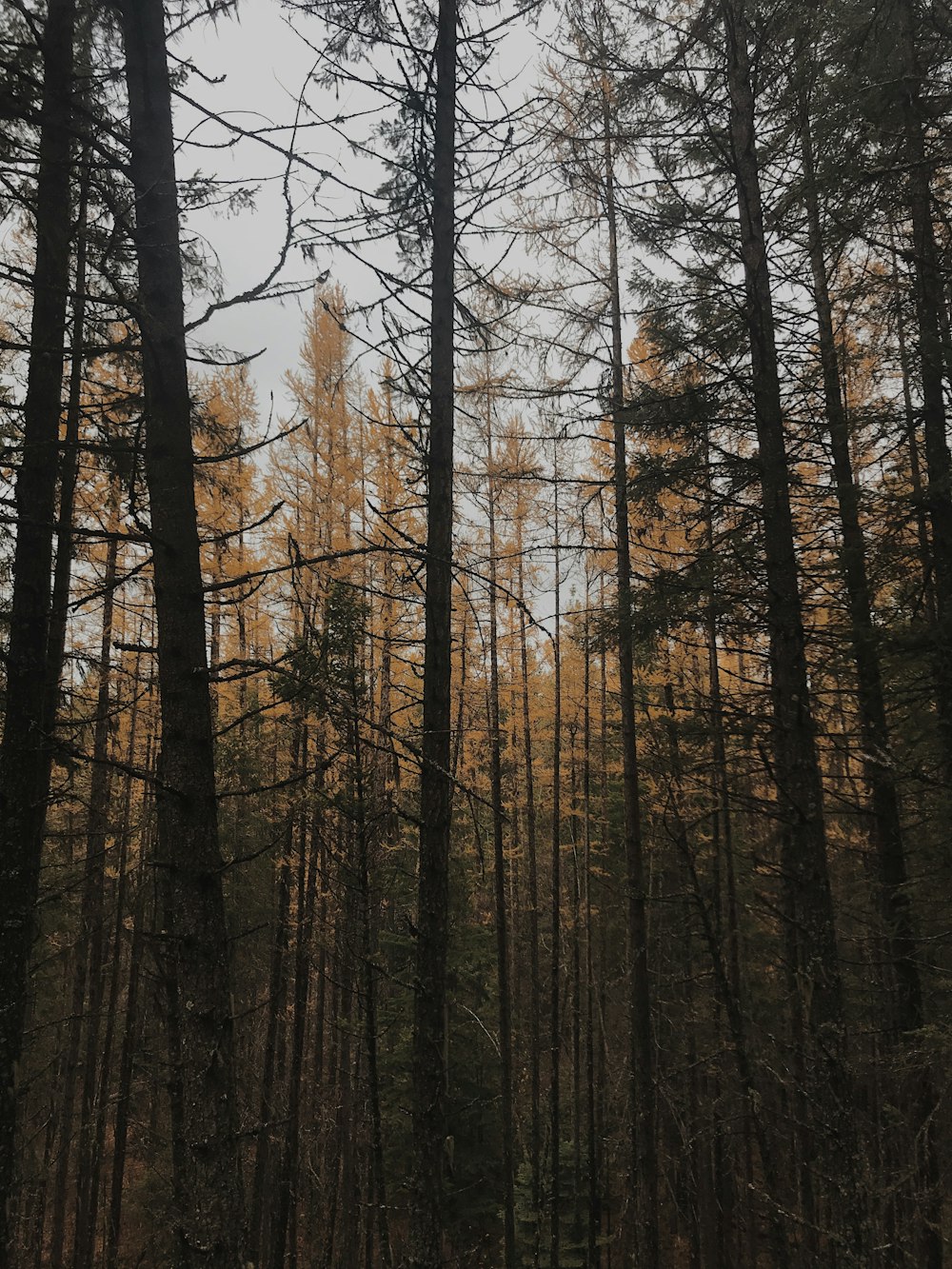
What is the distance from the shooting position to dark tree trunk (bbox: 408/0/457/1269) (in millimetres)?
3668

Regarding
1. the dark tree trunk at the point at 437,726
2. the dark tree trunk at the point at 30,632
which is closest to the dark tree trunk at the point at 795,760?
the dark tree trunk at the point at 437,726

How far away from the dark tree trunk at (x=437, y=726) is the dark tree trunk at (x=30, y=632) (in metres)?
2.20

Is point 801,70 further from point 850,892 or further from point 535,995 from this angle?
point 535,995

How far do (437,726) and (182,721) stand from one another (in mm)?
1806

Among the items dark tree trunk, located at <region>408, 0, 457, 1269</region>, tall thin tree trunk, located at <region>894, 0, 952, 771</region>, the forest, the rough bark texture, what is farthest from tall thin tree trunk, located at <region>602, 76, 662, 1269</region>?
the rough bark texture

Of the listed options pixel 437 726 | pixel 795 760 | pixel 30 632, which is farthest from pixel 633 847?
pixel 30 632

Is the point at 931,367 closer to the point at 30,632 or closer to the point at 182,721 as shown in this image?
the point at 182,721

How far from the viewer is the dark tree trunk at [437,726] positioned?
3.67 metres

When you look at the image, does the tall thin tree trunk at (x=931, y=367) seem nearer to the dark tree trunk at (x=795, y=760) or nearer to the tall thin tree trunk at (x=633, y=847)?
the dark tree trunk at (x=795, y=760)

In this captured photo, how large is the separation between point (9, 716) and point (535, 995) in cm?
1101

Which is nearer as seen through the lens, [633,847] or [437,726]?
[437,726]

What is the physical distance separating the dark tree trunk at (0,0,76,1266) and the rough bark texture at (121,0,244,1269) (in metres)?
1.15

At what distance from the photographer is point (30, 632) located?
14.2 feet

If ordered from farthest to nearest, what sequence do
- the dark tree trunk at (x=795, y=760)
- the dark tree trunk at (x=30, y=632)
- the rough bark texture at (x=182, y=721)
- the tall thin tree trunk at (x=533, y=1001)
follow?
the tall thin tree trunk at (x=533, y=1001)
the dark tree trunk at (x=795, y=760)
the dark tree trunk at (x=30, y=632)
the rough bark texture at (x=182, y=721)
